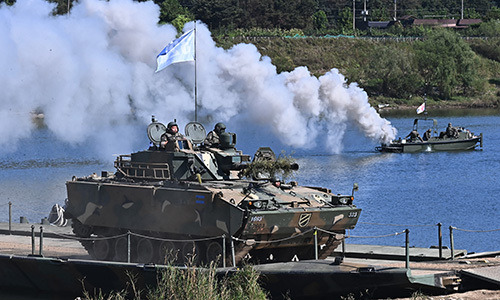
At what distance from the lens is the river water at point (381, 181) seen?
3866 cm

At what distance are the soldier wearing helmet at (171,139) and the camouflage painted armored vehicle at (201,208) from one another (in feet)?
0.50

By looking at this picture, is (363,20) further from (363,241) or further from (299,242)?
(299,242)

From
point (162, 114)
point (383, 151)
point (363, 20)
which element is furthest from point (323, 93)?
point (363, 20)

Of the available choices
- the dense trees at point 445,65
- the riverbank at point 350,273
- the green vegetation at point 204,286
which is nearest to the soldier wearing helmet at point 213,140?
the riverbank at point 350,273

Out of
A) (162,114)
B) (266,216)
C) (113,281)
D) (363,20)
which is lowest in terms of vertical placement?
(113,281)

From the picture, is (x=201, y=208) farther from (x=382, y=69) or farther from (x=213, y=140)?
(x=382, y=69)

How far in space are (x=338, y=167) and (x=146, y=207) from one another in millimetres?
35081

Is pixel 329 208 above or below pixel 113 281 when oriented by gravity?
above

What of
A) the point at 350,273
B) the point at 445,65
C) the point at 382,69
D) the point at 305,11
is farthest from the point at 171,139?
the point at 305,11

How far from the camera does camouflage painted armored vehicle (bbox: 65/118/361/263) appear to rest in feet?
77.3

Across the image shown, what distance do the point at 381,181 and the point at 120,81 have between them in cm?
1480

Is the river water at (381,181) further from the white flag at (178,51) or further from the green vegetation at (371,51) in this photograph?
the green vegetation at (371,51)

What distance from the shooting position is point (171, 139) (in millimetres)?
26406

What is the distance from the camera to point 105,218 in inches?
1047
